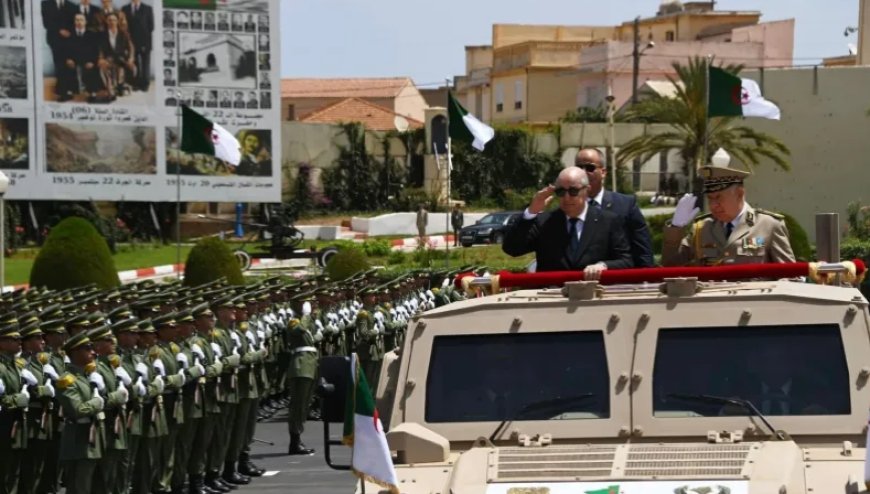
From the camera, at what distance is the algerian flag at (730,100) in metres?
32.2

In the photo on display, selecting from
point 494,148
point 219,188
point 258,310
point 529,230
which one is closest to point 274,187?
point 219,188

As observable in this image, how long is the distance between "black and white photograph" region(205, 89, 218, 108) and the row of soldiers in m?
33.7

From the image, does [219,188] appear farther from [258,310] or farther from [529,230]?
[529,230]

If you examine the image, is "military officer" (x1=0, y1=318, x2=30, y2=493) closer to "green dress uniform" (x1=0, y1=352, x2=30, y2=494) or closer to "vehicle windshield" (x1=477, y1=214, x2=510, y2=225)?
"green dress uniform" (x1=0, y1=352, x2=30, y2=494)

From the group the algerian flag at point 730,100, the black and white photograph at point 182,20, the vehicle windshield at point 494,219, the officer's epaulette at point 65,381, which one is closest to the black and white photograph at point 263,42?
the black and white photograph at point 182,20

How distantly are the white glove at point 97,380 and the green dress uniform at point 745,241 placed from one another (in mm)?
5158

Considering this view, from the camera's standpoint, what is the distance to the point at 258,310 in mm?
19141

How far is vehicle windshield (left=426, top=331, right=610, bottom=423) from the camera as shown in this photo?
7.46 m

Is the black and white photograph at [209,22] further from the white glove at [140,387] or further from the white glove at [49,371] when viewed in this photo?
the white glove at [140,387]

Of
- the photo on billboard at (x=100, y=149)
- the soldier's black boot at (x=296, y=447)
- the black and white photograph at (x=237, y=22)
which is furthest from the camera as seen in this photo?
the black and white photograph at (x=237, y=22)

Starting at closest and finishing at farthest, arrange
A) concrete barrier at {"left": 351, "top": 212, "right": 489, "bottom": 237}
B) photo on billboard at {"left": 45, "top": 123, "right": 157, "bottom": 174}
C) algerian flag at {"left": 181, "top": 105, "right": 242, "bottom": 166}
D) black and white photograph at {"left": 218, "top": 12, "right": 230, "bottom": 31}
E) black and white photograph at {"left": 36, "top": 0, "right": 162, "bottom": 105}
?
algerian flag at {"left": 181, "top": 105, "right": 242, "bottom": 166}, black and white photograph at {"left": 36, "top": 0, "right": 162, "bottom": 105}, photo on billboard at {"left": 45, "top": 123, "right": 157, "bottom": 174}, black and white photograph at {"left": 218, "top": 12, "right": 230, "bottom": 31}, concrete barrier at {"left": 351, "top": 212, "right": 489, "bottom": 237}

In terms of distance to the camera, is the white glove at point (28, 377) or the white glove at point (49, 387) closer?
the white glove at point (28, 377)

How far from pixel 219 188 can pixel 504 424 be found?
47.1 meters


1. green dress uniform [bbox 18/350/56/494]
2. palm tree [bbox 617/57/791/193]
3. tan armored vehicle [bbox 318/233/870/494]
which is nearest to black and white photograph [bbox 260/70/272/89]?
palm tree [bbox 617/57/791/193]
